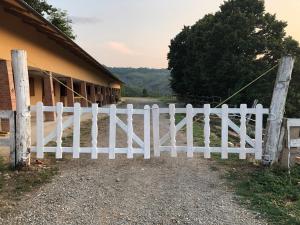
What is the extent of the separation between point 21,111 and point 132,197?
300 cm

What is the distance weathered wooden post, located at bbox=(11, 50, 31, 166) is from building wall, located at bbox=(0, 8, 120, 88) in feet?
21.6

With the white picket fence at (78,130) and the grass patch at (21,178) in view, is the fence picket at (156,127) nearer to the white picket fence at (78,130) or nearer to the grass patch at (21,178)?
the white picket fence at (78,130)

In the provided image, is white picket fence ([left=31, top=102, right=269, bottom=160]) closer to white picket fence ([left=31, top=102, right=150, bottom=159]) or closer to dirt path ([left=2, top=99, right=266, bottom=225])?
white picket fence ([left=31, top=102, right=150, bottom=159])

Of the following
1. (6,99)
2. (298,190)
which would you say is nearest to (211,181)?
(298,190)

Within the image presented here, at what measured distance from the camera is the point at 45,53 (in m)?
19.0

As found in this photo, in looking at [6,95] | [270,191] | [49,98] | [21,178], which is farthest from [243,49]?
[21,178]

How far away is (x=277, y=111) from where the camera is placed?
7.77 m

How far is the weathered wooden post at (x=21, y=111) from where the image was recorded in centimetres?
742

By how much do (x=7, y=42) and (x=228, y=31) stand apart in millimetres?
20710

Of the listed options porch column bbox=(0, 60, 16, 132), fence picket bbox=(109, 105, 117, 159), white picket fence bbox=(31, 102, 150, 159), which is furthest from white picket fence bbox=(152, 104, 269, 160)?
porch column bbox=(0, 60, 16, 132)

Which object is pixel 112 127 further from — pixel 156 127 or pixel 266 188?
pixel 266 188

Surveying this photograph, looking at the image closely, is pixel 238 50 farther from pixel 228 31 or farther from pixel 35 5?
pixel 35 5

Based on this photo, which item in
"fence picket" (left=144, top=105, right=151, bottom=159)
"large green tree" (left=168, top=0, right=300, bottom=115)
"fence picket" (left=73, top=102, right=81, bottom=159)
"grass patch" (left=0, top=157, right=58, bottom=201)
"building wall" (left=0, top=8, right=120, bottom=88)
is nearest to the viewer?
"grass patch" (left=0, top=157, right=58, bottom=201)

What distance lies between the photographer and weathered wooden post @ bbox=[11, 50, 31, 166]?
24.3 ft
